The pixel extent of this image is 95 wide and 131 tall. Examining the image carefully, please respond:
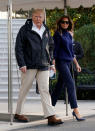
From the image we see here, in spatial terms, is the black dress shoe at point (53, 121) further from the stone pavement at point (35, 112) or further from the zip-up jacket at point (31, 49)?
the zip-up jacket at point (31, 49)

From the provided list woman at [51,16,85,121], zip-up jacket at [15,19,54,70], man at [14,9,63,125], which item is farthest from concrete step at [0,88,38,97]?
zip-up jacket at [15,19,54,70]

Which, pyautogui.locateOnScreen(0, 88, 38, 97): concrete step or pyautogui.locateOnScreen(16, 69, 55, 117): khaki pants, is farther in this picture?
pyautogui.locateOnScreen(0, 88, 38, 97): concrete step

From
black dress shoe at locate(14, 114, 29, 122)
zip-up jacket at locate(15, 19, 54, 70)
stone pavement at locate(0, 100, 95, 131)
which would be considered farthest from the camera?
black dress shoe at locate(14, 114, 29, 122)

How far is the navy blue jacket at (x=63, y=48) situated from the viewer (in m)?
9.88

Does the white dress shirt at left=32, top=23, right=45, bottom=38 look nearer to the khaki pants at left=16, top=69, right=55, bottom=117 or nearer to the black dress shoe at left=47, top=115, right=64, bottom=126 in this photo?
the khaki pants at left=16, top=69, right=55, bottom=117

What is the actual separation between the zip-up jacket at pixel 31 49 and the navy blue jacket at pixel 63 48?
1.46 ft

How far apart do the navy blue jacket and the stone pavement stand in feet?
3.65

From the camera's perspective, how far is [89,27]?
22500 mm

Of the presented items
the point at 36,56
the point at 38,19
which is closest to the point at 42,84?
the point at 36,56

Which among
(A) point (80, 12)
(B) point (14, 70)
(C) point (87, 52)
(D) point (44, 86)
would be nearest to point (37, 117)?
(D) point (44, 86)

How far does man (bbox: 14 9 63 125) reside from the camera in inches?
366

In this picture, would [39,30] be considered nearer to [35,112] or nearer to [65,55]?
[65,55]

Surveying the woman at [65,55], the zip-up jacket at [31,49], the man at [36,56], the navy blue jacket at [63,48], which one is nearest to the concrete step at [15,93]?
the woman at [65,55]

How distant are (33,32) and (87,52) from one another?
480 inches
